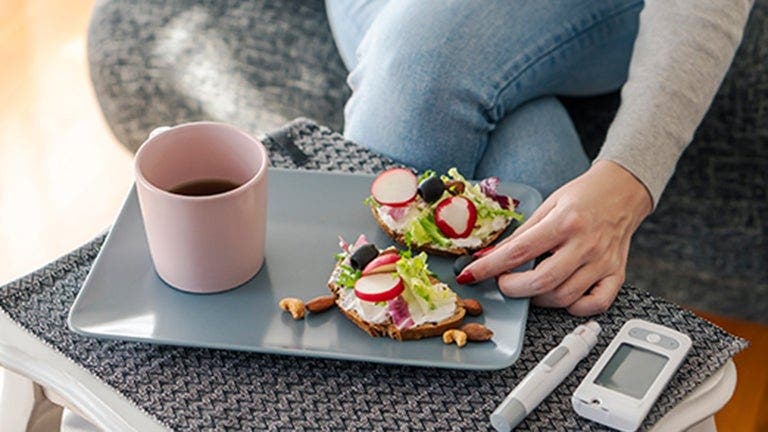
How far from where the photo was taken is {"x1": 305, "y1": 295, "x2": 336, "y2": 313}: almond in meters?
0.84

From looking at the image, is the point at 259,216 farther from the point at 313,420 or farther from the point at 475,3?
the point at 475,3

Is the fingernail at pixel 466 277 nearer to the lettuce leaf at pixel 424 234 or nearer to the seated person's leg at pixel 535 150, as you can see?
the lettuce leaf at pixel 424 234

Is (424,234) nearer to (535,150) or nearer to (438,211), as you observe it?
(438,211)

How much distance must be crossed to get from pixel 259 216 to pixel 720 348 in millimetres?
365

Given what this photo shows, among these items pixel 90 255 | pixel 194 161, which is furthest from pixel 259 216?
pixel 90 255

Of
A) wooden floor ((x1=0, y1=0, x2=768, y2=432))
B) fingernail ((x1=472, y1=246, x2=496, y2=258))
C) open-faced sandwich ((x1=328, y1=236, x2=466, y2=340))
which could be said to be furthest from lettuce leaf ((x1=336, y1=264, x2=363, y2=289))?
wooden floor ((x1=0, y1=0, x2=768, y2=432))

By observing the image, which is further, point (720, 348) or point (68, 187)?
point (68, 187)

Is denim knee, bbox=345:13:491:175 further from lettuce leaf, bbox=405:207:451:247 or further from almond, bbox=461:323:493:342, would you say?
almond, bbox=461:323:493:342

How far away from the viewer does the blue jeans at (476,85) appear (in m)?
1.07

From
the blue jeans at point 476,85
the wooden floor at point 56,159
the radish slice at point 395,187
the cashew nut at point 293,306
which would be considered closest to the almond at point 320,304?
the cashew nut at point 293,306

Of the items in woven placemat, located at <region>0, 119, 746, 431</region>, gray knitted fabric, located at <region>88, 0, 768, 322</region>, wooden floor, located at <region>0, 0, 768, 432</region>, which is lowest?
wooden floor, located at <region>0, 0, 768, 432</region>

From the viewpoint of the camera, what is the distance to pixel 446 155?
1065mm

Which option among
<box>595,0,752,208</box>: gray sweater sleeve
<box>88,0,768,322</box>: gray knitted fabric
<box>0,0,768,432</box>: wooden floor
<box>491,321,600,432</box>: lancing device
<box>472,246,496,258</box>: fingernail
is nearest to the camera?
<box>491,321,600,432</box>: lancing device

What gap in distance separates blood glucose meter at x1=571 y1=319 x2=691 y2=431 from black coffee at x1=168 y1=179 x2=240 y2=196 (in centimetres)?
30
